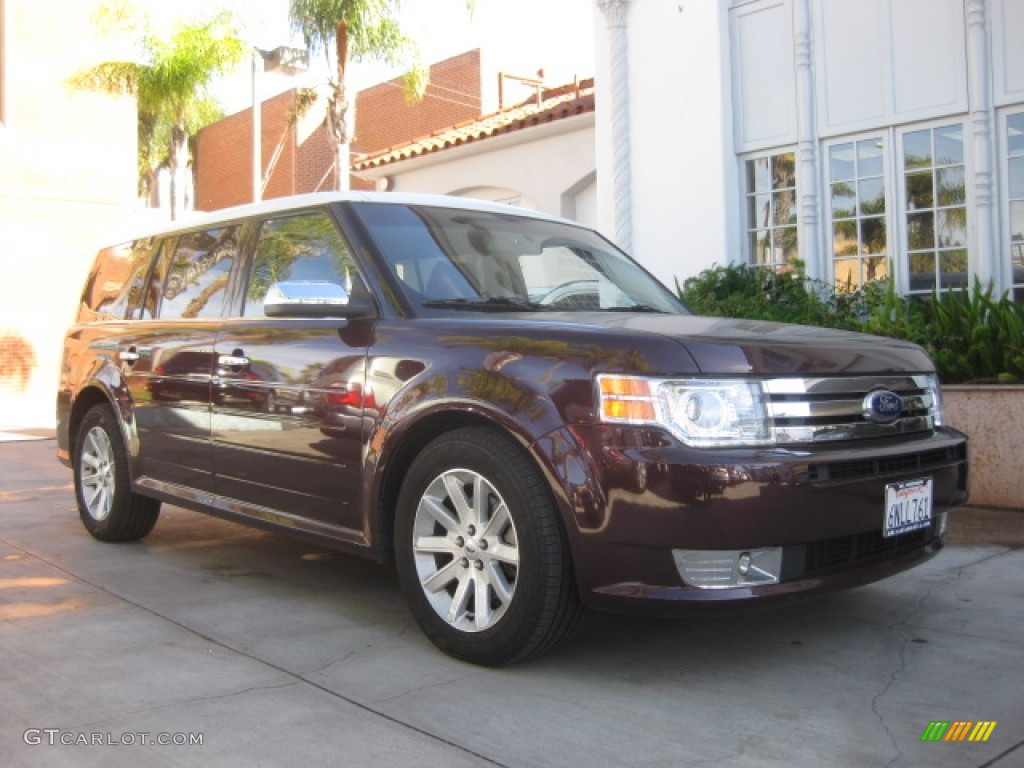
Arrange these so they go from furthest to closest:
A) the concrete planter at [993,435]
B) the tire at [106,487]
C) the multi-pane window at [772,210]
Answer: the multi-pane window at [772,210]
the concrete planter at [993,435]
the tire at [106,487]

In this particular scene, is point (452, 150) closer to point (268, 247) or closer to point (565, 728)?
point (268, 247)

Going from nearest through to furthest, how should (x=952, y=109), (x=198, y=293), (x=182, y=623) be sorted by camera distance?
(x=182, y=623) → (x=198, y=293) → (x=952, y=109)

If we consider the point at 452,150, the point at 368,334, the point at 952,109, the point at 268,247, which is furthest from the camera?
the point at 452,150

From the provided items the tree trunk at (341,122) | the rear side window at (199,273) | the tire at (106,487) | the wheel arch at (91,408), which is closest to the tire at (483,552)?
the rear side window at (199,273)

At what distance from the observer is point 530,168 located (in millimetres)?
14320

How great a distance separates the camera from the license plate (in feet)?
12.3

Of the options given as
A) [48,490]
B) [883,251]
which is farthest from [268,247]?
[883,251]

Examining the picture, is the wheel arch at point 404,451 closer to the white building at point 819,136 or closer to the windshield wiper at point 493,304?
the windshield wiper at point 493,304

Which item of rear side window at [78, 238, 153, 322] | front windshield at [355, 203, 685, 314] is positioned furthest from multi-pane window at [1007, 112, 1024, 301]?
rear side window at [78, 238, 153, 322]

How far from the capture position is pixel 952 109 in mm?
8664

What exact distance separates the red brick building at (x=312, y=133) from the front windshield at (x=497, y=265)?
2089cm

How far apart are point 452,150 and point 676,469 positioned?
40.1ft

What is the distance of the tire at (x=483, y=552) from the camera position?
3.60 meters

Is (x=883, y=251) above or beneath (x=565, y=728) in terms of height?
above
